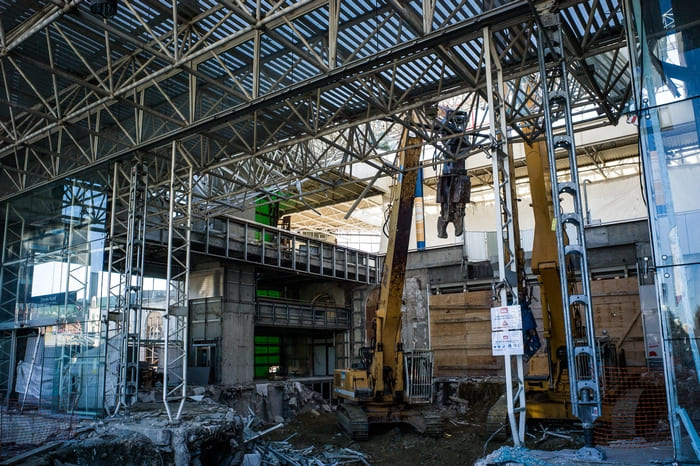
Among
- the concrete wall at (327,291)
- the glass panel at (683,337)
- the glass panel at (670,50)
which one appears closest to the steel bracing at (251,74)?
the glass panel at (670,50)

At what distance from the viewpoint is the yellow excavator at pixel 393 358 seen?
17.3m

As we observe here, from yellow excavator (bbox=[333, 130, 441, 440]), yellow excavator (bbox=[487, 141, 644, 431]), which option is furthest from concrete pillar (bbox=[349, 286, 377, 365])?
yellow excavator (bbox=[487, 141, 644, 431])

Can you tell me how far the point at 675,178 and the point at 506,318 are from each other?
357 centimetres

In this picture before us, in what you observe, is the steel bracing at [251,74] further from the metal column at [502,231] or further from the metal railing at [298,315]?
the metal railing at [298,315]

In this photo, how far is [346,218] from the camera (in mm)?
16453

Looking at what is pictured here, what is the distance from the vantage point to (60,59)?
50.8 feet

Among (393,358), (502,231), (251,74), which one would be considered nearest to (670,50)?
(502,231)

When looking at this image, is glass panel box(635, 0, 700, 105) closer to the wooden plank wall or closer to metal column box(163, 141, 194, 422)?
metal column box(163, 141, 194, 422)

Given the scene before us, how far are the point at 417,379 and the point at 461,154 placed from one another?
7.22 m

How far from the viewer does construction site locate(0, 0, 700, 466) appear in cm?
845

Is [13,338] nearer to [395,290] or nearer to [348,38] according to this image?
[395,290]

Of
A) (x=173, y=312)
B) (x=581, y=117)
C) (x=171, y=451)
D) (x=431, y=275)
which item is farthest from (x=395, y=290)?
(x=581, y=117)

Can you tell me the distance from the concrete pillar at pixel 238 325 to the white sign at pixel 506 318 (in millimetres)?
18214

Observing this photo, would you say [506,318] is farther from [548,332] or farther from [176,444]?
[176,444]
